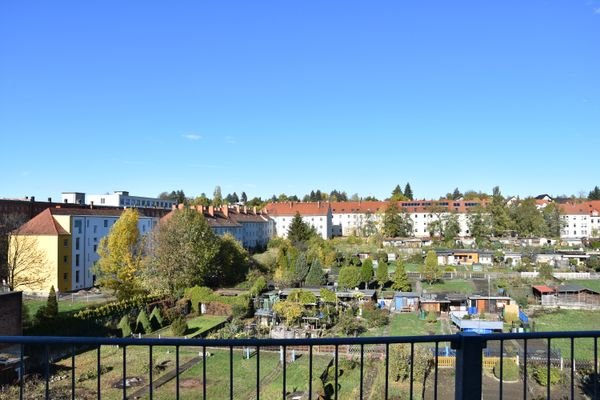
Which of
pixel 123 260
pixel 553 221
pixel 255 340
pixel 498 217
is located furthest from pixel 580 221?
pixel 255 340

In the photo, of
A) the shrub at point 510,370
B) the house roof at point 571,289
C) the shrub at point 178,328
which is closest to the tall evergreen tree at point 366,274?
the house roof at point 571,289

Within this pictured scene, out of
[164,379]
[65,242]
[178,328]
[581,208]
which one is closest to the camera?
[164,379]

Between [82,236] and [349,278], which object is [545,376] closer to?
[349,278]

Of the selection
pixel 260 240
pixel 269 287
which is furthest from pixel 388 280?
pixel 260 240

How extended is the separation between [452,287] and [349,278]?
937 centimetres

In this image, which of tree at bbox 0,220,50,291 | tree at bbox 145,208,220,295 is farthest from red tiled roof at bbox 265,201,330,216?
tree at bbox 0,220,50,291

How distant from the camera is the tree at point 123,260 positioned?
3139cm

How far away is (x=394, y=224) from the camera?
78.2 metres

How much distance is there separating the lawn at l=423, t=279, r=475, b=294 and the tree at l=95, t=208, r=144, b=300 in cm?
2087

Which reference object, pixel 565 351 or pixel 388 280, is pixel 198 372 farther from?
pixel 388 280

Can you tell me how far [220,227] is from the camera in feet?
171

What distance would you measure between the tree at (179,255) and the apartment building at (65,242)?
249 inches

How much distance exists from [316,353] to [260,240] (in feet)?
161

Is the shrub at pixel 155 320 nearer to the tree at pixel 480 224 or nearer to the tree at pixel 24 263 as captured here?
the tree at pixel 24 263
